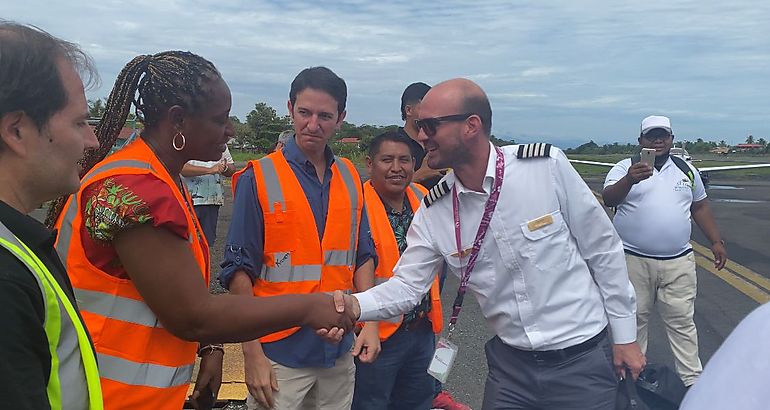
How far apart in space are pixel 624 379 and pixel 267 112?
39153mm

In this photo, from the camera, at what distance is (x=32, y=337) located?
43.8 inches

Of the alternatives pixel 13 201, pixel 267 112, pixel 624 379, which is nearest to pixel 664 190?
pixel 624 379

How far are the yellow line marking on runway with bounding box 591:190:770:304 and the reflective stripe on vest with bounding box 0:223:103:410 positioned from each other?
641cm

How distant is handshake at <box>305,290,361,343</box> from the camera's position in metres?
2.32

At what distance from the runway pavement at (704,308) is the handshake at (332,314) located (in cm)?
195

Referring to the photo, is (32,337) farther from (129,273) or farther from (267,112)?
(267,112)

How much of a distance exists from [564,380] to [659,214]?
2.88 m

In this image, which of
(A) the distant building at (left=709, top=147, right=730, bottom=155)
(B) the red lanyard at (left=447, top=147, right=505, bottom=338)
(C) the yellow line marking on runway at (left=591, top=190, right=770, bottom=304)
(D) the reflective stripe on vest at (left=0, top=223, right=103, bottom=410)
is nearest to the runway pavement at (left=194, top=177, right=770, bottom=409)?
(C) the yellow line marking on runway at (left=591, top=190, right=770, bottom=304)

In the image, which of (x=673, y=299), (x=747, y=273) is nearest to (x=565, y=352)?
(x=673, y=299)

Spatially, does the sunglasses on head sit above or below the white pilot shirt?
above

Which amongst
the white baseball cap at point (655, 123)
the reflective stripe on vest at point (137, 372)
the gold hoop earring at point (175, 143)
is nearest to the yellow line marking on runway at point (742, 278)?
the white baseball cap at point (655, 123)

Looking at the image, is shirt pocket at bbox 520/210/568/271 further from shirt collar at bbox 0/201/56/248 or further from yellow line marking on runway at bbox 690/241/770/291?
yellow line marking on runway at bbox 690/241/770/291

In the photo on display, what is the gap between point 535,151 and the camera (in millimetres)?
2934

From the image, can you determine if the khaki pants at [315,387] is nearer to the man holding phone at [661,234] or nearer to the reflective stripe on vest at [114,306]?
the reflective stripe on vest at [114,306]
